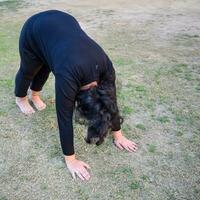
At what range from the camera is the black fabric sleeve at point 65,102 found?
85.7 inches

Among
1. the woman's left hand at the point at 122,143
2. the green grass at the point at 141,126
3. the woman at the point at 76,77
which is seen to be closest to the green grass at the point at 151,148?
the woman's left hand at the point at 122,143

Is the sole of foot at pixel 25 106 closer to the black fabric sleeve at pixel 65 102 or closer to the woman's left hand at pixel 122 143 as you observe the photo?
the woman's left hand at pixel 122 143

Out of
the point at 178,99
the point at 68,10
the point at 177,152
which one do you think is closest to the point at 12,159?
the point at 177,152

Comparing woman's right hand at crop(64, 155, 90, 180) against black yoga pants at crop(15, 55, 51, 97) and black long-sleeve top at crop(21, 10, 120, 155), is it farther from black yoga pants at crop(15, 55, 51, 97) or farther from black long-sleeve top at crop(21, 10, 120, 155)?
black yoga pants at crop(15, 55, 51, 97)

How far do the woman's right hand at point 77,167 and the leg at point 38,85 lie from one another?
88 centimetres

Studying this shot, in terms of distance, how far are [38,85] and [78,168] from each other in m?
1.03

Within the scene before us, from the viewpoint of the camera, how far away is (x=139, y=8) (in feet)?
22.7

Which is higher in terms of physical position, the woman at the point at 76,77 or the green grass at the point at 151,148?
the woman at the point at 76,77

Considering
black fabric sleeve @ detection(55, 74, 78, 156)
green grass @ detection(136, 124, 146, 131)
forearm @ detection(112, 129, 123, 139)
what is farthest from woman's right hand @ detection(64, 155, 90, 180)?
green grass @ detection(136, 124, 146, 131)

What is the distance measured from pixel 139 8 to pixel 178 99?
12.4 feet

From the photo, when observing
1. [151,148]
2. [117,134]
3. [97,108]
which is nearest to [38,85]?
[117,134]

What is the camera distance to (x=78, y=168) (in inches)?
102

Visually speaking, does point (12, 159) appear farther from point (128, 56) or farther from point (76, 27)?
point (128, 56)

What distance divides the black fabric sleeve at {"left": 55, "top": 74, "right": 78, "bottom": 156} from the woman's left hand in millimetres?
543
